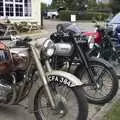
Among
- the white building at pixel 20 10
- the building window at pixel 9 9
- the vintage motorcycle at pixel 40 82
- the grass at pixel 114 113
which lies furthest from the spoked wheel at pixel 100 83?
the building window at pixel 9 9

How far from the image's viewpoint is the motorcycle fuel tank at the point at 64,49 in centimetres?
660

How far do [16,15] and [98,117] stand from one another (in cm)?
2583

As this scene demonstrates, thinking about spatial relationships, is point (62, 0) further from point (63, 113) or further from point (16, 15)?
point (63, 113)

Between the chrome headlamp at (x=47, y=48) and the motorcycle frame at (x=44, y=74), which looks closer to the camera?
the motorcycle frame at (x=44, y=74)

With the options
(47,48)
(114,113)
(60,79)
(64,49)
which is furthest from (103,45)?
(60,79)

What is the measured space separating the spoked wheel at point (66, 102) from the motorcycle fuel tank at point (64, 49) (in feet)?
5.31

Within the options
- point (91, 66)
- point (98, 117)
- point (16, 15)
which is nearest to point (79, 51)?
point (91, 66)

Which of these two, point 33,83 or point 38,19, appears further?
point 38,19

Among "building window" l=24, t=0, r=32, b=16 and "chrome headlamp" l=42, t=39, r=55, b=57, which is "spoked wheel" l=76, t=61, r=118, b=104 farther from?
"building window" l=24, t=0, r=32, b=16

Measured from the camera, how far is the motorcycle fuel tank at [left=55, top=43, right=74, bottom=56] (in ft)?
21.6

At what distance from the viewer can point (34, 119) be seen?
18.9 feet

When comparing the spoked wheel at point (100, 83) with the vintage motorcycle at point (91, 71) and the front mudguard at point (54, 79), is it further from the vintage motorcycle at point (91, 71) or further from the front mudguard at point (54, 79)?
the front mudguard at point (54, 79)

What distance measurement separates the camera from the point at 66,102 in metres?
5.04

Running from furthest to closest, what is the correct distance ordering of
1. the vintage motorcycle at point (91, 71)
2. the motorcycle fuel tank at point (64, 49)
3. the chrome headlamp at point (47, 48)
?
the motorcycle fuel tank at point (64, 49), the vintage motorcycle at point (91, 71), the chrome headlamp at point (47, 48)
